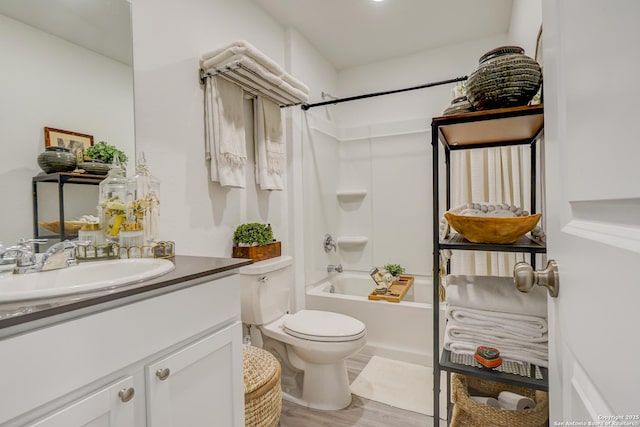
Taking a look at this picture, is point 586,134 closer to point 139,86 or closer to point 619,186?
point 619,186

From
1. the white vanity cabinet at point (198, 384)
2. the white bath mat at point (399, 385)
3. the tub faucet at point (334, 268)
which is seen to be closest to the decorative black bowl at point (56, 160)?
the white vanity cabinet at point (198, 384)

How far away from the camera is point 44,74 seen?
115 cm

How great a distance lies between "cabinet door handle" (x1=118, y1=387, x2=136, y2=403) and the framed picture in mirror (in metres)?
0.92

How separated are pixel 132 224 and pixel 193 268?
40cm

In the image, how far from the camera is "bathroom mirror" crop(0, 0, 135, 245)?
107cm

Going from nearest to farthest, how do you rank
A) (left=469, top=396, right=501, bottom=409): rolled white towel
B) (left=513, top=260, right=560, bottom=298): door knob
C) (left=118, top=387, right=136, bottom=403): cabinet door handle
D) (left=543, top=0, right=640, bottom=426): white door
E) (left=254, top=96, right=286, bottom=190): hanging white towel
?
1. (left=543, top=0, right=640, bottom=426): white door
2. (left=513, top=260, right=560, bottom=298): door knob
3. (left=118, top=387, right=136, bottom=403): cabinet door handle
4. (left=469, top=396, right=501, bottom=409): rolled white towel
5. (left=254, top=96, right=286, bottom=190): hanging white towel

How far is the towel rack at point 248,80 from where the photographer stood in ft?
5.51

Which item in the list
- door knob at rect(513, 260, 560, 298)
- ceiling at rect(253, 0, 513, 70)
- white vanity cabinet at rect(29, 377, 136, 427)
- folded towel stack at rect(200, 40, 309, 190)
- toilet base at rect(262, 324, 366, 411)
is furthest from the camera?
ceiling at rect(253, 0, 513, 70)

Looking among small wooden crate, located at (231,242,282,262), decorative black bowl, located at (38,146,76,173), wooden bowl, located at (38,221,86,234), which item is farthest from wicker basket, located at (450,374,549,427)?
decorative black bowl, located at (38,146,76,173)

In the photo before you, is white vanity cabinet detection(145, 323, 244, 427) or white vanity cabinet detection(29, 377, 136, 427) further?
white vanity cabinet detection(145, 323, 244, 427)

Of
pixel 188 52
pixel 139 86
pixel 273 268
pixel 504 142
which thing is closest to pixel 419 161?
pixel 504 142

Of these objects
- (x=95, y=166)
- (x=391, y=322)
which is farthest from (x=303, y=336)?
(x=95, y=166)

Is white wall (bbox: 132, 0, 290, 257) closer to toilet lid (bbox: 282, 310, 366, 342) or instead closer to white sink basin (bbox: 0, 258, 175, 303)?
white sink basin (bbox: 0, 258, 175, 303)

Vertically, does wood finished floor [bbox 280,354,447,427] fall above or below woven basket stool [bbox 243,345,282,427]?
below
